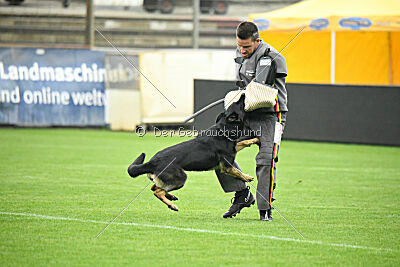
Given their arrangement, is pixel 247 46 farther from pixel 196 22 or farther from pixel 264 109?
pixel 196 22

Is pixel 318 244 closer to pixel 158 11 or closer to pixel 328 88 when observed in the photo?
pixel 328 88

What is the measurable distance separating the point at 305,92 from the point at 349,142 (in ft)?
4.65

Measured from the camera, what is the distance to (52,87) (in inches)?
706

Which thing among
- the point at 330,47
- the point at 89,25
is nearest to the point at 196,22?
the point at 89,25

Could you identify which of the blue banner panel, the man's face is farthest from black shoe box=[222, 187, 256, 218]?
the blue banner panel

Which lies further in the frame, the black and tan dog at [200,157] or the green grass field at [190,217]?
the black and tan dog at [200,157]

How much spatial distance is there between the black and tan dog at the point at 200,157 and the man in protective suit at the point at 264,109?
0.52 ft

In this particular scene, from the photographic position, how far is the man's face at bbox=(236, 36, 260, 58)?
695 centimetres

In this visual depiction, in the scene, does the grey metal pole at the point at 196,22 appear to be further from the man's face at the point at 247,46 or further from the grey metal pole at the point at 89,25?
the man's face at the point at 247,46

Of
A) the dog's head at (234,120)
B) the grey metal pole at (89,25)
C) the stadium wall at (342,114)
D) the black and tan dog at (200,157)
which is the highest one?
the grey metal pole at (89,25)

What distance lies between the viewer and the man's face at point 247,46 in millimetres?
6953

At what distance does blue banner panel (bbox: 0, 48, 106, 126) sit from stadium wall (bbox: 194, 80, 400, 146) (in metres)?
3.25

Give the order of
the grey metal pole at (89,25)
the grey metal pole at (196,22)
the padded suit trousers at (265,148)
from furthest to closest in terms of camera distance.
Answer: the grey metal pole at (196,22) → the grey metal pole at (89,25) → the padded suit trousers at (265,148)

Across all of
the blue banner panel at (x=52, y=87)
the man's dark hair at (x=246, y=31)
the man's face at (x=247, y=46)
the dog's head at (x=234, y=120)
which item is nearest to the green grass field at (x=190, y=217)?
the dog's head at (x=234, y=120)
